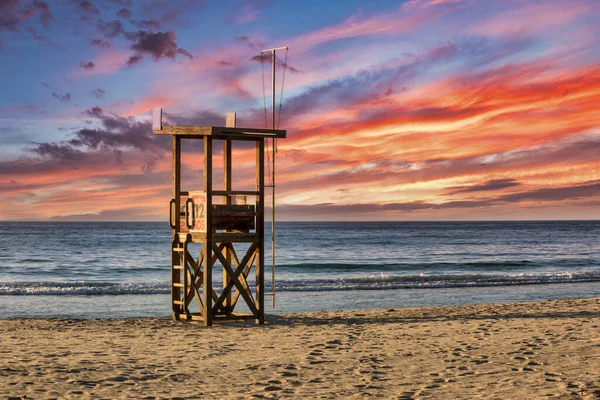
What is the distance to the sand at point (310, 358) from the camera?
8031 millimetres

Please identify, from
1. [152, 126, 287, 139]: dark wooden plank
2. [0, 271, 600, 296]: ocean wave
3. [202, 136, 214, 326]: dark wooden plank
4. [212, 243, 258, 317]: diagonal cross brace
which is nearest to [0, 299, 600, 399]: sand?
[212, 243, 258, 317]: diagonal cross brace

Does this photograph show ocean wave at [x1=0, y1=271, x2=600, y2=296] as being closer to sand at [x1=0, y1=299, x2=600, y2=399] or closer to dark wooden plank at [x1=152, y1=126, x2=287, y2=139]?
sand at [x1=0, y1=299, x2=600, y2=399]

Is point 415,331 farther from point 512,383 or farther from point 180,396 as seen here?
point 180,396

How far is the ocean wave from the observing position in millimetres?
23516

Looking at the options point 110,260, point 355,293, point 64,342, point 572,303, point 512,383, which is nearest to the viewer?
point 512,383

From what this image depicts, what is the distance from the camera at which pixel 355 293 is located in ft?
75.5

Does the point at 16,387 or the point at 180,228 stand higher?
the point at 180,228

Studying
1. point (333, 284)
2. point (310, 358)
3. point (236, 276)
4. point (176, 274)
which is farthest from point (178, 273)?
point (333, 284)

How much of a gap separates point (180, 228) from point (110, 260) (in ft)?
117

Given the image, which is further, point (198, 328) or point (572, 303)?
point (572, 303)

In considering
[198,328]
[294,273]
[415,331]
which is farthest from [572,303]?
[294,273]

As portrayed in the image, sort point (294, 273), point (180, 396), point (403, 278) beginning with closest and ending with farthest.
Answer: point (180, 396), point (403, 278), point (294, 273)

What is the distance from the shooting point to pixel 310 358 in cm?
995

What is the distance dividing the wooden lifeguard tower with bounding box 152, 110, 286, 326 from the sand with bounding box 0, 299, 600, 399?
0.76 m
